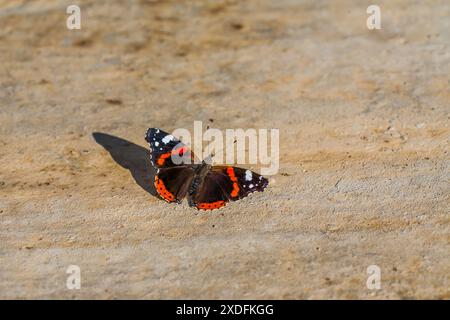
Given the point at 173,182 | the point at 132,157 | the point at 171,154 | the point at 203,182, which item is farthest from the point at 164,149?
the point at 132,157

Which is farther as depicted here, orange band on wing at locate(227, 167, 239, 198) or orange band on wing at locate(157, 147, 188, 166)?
orange band on wing at locate(157, 147, 188, 166)

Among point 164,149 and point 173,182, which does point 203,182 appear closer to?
point 173,182

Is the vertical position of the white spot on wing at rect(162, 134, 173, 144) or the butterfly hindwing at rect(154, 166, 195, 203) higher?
the white spot on wing at rect(162, 134, 173, 144)

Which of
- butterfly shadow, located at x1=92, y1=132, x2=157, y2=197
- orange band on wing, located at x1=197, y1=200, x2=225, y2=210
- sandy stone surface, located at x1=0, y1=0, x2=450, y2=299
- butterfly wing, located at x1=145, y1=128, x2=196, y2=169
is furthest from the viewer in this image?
butterfly shadow, located at x1=92, y1=132, x2=157, y2=197

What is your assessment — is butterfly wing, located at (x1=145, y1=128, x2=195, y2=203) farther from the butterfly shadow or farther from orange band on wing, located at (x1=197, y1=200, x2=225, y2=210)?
the butterfly shadow

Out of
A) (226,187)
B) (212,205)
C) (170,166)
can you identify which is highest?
(170,166)

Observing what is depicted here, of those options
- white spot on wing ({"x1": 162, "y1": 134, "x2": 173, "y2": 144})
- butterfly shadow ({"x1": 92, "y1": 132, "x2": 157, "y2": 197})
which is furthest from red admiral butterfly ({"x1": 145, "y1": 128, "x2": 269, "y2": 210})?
butterfly shadow ({"x1": 92, "y1": 132, "x2": 157, "y2": 197})

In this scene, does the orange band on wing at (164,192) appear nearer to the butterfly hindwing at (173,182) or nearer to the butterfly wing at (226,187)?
the butterfly hindwing at (173,182)
